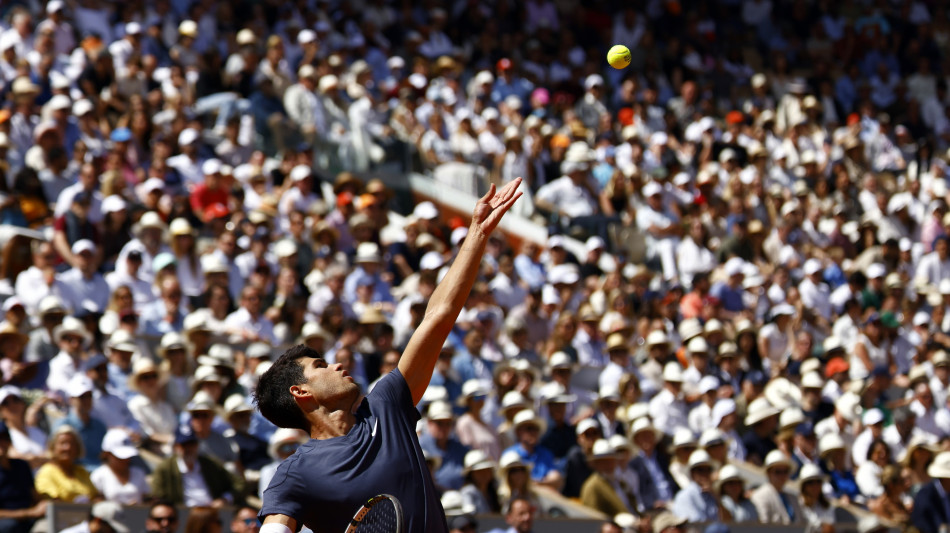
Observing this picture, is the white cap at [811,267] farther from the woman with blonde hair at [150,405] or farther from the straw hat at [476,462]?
the woman with blonde hair at [150,405]

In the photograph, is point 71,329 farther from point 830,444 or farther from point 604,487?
point 830,444

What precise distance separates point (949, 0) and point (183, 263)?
16718mm

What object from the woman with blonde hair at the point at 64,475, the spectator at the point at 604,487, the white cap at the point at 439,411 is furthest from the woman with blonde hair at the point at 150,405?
the spectator at the point at 604,487

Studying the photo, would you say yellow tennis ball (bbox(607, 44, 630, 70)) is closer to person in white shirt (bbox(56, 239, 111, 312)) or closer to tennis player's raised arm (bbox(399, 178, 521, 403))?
tennis player's raised arm (bbox(399, 178, 521, 403))

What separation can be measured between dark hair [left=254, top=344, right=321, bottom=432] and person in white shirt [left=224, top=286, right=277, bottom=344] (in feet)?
22.6

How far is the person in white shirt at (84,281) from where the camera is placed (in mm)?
11344

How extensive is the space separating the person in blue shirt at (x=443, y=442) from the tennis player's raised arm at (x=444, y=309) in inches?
233

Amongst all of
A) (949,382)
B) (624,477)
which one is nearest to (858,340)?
(949,382)

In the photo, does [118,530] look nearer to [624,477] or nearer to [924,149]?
[624,477]

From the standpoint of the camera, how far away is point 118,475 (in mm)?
9312

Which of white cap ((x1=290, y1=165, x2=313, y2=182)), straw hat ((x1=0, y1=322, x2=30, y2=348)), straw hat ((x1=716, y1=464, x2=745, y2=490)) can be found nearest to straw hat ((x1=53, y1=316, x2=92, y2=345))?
straw hat ((x1=0, y1=322, x2=30, y2=348))

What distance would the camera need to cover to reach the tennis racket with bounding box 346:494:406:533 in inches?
160

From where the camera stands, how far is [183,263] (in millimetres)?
12109

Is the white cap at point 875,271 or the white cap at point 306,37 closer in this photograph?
the white cap at point 875,271
